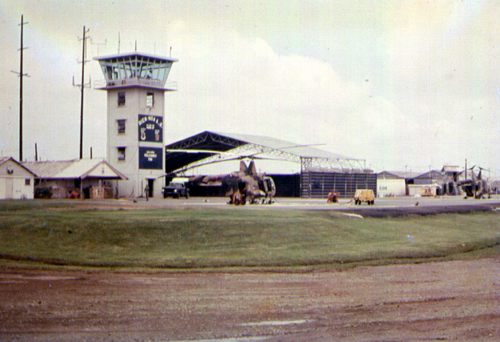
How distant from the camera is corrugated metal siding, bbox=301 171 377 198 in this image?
71.1 m

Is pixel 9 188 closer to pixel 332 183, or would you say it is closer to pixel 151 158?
pixel 151 158

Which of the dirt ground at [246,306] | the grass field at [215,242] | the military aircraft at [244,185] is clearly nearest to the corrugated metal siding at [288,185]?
the military aircraft at [244,185]

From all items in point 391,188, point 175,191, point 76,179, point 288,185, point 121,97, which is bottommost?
point 175,191

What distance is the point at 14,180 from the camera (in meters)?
54.9

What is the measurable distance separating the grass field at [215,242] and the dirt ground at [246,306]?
1.81m

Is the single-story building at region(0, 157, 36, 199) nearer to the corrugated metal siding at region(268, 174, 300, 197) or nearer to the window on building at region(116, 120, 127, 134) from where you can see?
the window on building at region(116, 120, 127, 134)

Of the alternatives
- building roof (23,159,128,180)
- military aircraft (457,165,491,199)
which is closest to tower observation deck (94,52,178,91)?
building roof (23,159,128,180)

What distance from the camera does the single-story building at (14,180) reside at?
54188 mm

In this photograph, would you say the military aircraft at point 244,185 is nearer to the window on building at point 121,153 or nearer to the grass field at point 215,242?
the grass field at point 215,242

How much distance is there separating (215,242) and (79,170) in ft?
149

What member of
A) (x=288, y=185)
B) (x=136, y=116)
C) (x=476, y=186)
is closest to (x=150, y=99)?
(x=136, y=116)

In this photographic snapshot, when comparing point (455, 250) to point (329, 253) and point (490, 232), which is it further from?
point (490, 232)

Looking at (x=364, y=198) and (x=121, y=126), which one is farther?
(x=121, y=126)

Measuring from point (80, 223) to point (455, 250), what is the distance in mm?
13480
